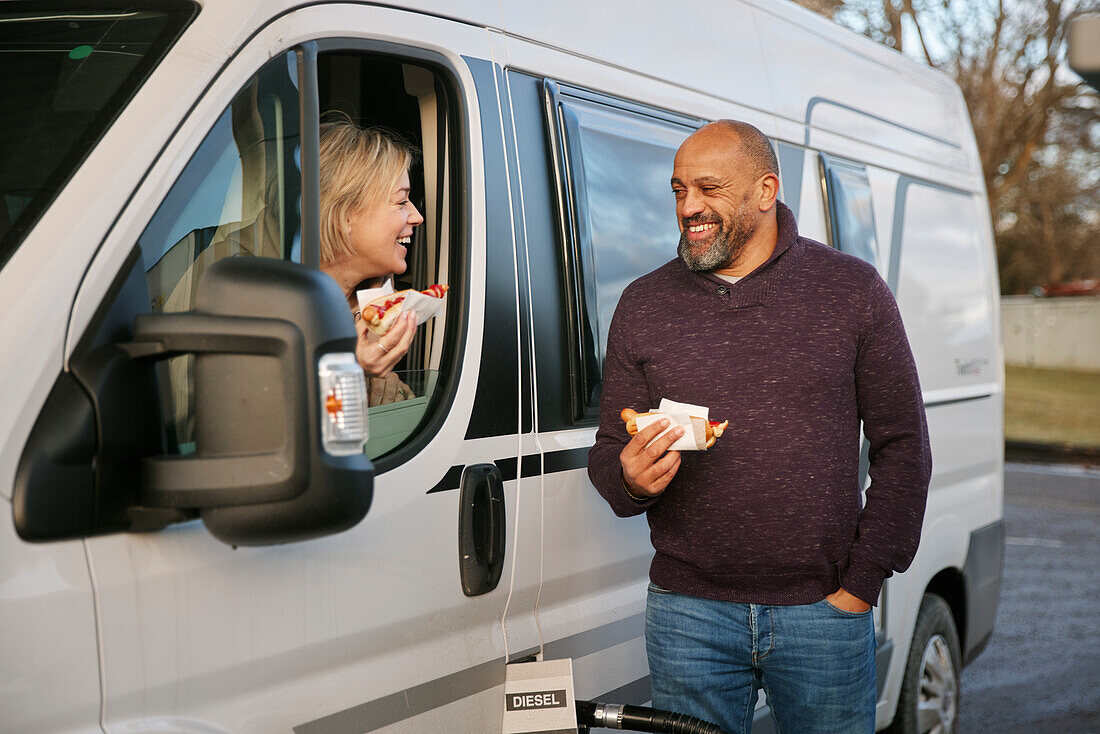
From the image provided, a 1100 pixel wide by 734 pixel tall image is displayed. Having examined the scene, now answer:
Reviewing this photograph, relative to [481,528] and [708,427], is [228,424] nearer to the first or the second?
[481,528]

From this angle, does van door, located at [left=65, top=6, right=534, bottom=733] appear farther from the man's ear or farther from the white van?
the man's ear

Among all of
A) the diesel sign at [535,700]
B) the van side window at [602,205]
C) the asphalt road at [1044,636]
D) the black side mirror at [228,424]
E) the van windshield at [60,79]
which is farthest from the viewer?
the asphalt road at [1044,636]

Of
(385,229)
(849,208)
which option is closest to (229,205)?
(385,229)

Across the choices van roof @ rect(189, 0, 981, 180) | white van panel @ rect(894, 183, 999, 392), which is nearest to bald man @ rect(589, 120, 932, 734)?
van roof @ rect(189, 0, 981, 180)

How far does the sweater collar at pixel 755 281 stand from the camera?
8.27 ft

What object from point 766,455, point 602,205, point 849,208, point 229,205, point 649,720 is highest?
point 849,208

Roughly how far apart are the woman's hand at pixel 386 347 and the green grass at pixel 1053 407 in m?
16.2

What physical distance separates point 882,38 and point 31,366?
20.3m

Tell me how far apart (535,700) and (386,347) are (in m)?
0.83

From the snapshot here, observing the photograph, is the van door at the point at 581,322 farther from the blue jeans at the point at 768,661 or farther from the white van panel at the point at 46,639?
the white van panel at the point at 46,639

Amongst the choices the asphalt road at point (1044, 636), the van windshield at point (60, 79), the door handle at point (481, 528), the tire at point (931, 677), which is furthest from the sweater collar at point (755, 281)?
the asphalt road at point (1044, 636)

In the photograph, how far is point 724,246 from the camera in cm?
254

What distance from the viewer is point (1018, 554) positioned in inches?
352

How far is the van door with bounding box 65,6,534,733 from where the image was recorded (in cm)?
174
